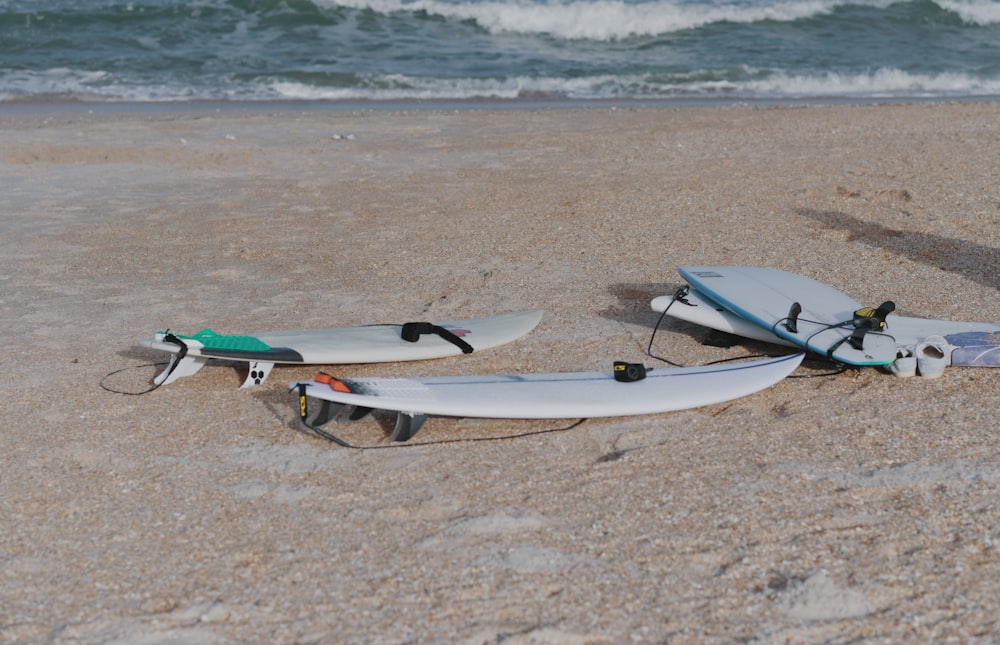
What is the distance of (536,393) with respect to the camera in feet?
11.5

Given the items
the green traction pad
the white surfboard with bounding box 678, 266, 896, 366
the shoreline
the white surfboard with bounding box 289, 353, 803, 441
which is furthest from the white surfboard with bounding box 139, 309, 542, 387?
the shoreline

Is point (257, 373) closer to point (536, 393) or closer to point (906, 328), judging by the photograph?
point (536, 393)

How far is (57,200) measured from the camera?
22.8 feet

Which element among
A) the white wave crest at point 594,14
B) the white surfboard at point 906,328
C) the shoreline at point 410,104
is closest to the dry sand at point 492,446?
the white surfboard at point 906,328

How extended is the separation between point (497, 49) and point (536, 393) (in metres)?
13.1

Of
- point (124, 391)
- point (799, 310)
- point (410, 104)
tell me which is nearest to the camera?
point (124, 391)

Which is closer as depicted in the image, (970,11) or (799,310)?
(799,310)

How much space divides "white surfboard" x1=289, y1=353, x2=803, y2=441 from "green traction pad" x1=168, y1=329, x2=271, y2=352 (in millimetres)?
499

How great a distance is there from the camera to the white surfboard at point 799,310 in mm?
3814

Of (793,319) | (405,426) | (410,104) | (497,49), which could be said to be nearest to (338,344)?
(405,426)

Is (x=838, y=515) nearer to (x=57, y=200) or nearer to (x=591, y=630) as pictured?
(x=591, y=630)

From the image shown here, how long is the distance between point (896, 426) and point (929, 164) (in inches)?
184

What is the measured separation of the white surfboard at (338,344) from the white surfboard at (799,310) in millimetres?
832

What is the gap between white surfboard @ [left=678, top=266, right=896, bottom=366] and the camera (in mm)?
3814
